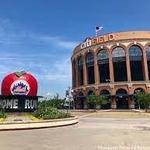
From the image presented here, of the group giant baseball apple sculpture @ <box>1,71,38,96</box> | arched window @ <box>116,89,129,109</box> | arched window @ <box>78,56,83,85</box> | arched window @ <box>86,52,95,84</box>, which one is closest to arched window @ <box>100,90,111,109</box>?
arched window @ <box>116,89,129,109</box>

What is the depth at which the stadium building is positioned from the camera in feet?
262

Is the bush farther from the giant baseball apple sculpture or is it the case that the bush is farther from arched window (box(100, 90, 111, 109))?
arched window (box(100, 90, 111, 109))

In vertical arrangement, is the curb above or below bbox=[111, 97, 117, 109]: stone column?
below

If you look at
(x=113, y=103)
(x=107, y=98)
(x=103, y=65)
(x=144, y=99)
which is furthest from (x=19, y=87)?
(x=103, y=65)

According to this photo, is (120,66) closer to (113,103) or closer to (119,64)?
(119,64)

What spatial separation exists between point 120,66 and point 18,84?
4895 cm

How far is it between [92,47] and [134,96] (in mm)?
20119

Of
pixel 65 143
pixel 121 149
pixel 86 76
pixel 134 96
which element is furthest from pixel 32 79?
pixel 86 76

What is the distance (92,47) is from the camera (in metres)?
86.4

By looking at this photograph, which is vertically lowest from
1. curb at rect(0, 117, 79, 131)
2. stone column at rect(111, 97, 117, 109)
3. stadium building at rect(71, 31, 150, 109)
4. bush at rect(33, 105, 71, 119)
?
curb at rect(0, 117, 79, 131)

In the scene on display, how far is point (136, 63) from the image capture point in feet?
270

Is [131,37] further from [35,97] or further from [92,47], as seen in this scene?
[35,97]

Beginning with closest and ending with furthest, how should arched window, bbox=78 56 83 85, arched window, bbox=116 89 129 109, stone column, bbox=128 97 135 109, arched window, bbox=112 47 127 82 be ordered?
stone column, bbox=128 97 135 109 → arched window, bbox=116 89 129 109 → arched window, bbox=112 47 127 82 → arched window, bbox=78 56 83 85

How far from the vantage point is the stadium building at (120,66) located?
7975cm
